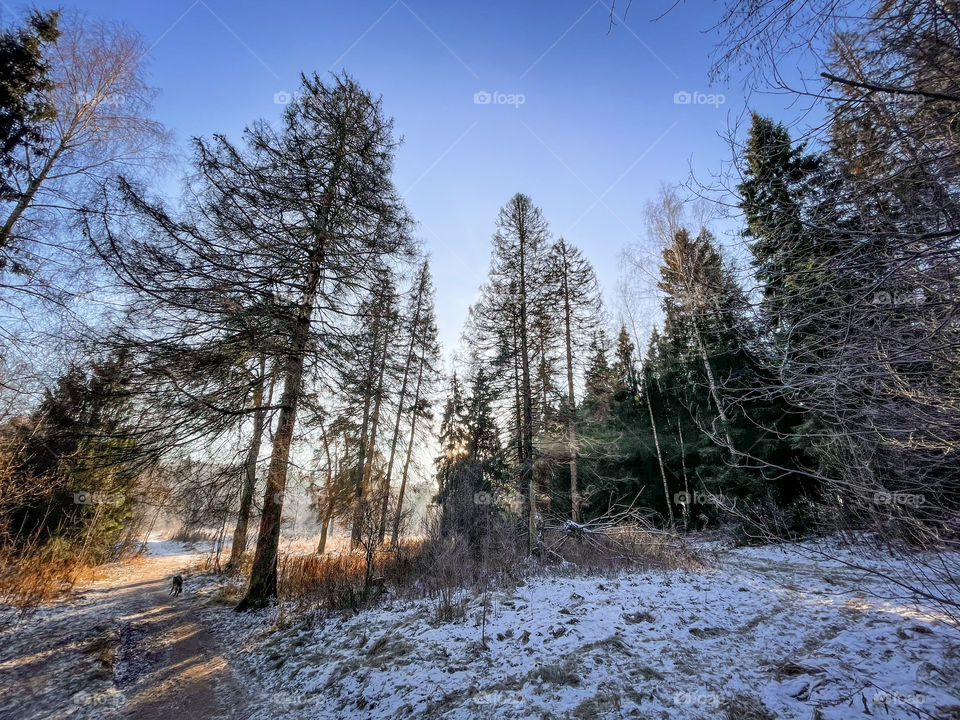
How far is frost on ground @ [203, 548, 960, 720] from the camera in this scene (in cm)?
304

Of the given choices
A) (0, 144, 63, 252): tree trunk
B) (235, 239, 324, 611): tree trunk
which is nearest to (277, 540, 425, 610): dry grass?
(235, 239, 324, 611): tree trunk

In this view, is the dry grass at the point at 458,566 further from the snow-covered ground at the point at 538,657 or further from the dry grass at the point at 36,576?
the dry grass at the point at 36,576

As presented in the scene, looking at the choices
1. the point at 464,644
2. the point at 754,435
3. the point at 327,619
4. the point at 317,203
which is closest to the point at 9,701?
the point at 327,619

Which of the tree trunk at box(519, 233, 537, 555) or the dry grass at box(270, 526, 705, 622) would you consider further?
the tree trunk at box(519, 233, 537, 555)

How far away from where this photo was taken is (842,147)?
2682mm

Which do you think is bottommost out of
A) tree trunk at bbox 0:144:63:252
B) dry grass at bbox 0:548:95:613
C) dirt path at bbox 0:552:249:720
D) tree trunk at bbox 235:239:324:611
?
dirt path at bbox 0:552:249:720

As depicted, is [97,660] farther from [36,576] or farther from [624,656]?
[624,656]

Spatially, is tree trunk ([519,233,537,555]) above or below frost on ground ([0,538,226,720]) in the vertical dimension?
above

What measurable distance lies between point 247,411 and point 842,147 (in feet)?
24.5

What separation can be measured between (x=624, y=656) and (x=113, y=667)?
277 inches

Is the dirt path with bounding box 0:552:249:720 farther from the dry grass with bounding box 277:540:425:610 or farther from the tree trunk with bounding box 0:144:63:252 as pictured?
the tree trunk with bounding box 0:144:63:252

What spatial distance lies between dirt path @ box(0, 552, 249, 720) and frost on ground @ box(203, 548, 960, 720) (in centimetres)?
46

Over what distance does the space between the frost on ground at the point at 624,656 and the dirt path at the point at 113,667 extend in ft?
1.52

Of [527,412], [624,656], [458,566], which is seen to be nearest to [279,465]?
[458,566]
